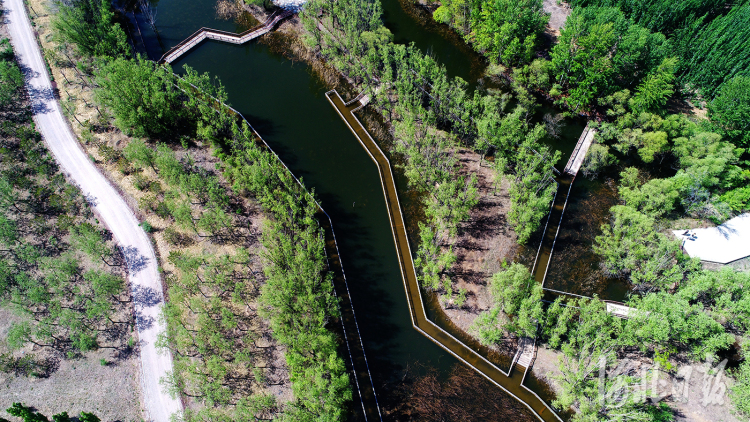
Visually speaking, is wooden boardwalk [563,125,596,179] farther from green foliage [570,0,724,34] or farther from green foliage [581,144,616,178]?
green foliage [570,0,724,34]

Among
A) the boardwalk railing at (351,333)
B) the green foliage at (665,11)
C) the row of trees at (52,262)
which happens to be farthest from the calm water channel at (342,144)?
the row of trees at (52,262)

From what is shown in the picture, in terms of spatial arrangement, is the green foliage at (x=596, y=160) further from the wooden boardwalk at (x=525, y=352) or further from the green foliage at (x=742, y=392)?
the green foliage at (x=742, y=392)

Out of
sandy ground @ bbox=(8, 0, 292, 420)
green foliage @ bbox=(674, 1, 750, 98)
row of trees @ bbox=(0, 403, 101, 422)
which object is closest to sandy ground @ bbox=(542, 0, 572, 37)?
green foliage @ bbox=(674, 1, 750, 98)

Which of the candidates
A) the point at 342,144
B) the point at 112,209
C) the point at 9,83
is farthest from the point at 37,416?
the point at 9,83

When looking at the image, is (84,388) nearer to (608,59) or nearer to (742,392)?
(742,392)

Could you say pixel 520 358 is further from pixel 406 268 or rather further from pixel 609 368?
pixel 406 268

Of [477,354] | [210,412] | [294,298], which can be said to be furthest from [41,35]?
[477,354]
